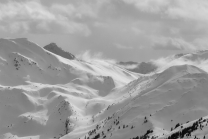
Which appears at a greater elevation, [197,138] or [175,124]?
[175,124]

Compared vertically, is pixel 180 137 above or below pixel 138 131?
below

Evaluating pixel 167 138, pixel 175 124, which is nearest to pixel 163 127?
pixel 175 124

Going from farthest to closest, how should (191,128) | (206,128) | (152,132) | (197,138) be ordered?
1. (152,132)
2. (191,128)
3. (206,128)
4. (197,138)

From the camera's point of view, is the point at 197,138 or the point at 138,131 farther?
the point at 138,131

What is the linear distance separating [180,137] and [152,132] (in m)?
58.9

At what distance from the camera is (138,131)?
198500mm

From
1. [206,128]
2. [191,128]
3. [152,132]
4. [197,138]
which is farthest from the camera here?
[152,132]

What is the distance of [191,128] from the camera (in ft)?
457

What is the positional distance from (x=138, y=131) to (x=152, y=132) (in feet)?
35.6

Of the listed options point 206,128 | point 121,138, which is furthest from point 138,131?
point 206,128

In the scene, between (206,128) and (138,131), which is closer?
(206,128)

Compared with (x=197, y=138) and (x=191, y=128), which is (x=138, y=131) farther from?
(x=197, y=138)

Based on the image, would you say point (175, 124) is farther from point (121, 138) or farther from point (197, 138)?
point (197, 138)

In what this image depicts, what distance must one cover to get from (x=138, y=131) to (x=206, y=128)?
233 ft
